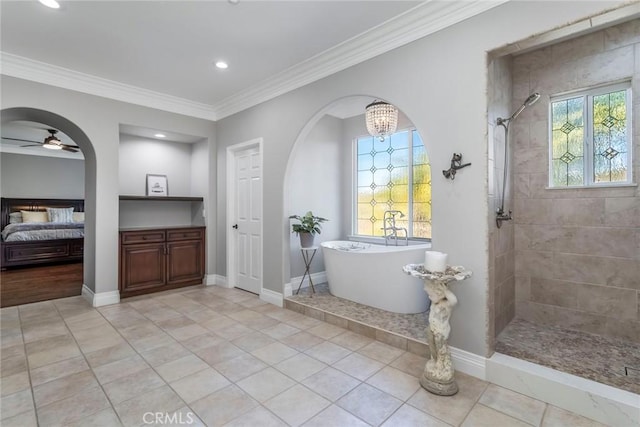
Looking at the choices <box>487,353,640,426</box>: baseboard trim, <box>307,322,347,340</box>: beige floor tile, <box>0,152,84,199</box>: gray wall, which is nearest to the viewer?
<box>487,353,640,426</box>: baseboard trim

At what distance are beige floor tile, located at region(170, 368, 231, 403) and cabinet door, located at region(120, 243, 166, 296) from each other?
2.54 meters

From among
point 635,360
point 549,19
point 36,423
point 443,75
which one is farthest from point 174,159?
point 635,360

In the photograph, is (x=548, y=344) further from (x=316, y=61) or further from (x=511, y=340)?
(x=316, y=61)

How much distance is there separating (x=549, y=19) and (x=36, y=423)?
3.96m

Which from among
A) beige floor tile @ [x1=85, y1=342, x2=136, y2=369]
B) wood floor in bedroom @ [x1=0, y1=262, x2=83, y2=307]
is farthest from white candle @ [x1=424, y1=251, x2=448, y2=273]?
wood floor in bedroom @ [x1=0, y1=262, x2=83, y2=307]

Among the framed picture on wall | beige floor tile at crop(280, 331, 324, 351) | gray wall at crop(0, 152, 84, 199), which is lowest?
beige floor tile at crop(280, 331, 324, 351)

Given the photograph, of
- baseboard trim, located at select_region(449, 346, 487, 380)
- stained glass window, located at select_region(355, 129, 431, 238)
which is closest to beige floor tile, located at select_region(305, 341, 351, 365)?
baseboard trim, located at select_region(449, 346, 487, 380)

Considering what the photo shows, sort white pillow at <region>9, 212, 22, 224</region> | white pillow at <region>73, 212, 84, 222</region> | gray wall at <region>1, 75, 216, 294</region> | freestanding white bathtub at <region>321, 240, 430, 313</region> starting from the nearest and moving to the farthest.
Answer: freestanding white bathtub at <region>321, 240, 430, 313</region>, gray wall at <region>1, 75, 216, 294</region>, white pillow at <region>9, 212, 22, 224</region>, white pillow at <region>73, 212, 84, 222</region>

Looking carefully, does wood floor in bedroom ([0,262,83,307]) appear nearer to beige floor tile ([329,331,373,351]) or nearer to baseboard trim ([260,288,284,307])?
baseboard trim ([260,288,284,307])

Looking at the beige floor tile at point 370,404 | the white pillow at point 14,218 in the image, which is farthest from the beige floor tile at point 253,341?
the white pillow at point 14,218

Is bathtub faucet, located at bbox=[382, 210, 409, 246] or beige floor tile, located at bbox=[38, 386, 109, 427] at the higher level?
bathtub faucet, located at bbox=[382, 210, 409, 246]

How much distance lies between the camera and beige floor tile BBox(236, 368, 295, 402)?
200 cm

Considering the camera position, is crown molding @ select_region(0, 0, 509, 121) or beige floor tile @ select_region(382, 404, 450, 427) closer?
beige floor tile @ select_region(382, 404, 450, 427)

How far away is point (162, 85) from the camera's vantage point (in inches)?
155
